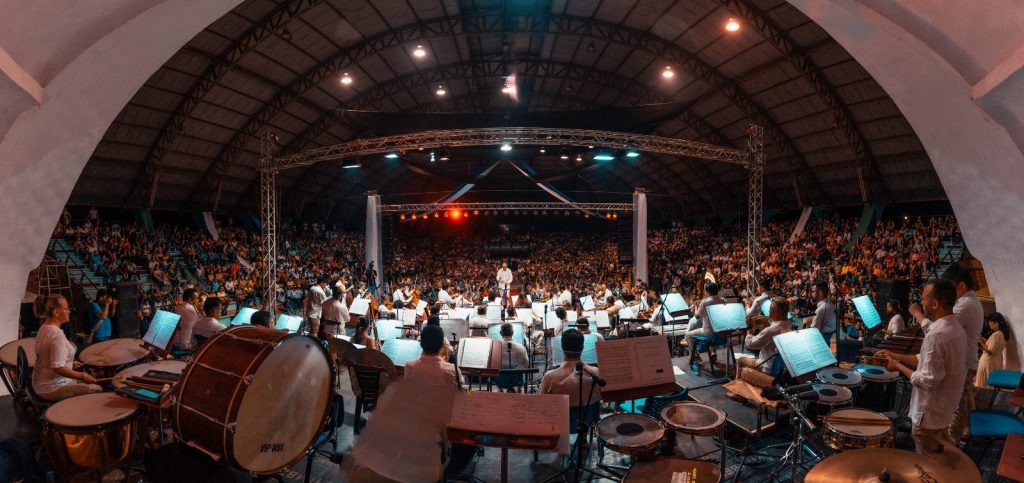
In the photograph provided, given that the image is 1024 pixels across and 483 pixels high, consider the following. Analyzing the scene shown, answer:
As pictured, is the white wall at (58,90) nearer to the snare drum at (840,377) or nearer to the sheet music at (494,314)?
the snare drum at (840,377)

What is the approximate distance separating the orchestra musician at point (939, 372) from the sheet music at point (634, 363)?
70.2 inches

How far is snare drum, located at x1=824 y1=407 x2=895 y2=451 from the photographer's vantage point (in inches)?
129

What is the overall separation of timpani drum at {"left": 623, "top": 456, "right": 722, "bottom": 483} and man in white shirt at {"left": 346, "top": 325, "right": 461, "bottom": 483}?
128 cm

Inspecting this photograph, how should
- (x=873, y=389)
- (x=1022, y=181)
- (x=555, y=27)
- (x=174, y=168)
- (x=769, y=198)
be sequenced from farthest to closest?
1. (x=769, y=198)
2. (x=174, y=168)
3. (x=555, y=27)
4. (x=873, y=389)
5. (x=1022, y=181)

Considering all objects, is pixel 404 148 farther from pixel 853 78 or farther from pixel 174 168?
pixel 853 78

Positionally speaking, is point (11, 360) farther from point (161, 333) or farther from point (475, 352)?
point (475, 352)

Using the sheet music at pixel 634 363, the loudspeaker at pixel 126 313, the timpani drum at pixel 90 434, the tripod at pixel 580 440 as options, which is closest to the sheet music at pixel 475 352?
the tripod at pixel 580 440

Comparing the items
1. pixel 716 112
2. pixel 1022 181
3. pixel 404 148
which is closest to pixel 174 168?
pixel 404 148

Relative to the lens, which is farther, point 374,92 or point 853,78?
point 374,92

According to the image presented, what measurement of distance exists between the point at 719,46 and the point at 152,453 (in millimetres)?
17394

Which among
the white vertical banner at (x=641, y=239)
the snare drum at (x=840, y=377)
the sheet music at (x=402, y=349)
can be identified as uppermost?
the white vertical banner at (x=641, y=239)

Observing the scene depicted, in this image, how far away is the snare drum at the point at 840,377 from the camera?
14.2 feet

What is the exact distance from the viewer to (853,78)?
14836 mm

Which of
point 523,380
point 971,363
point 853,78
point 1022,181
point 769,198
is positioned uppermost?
point 853,78
